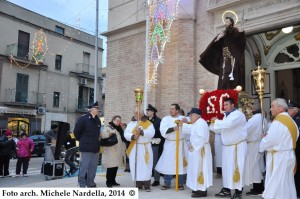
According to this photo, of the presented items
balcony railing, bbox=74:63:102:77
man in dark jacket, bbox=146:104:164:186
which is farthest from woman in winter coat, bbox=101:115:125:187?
balcony railing, bbox=74:63:102:77

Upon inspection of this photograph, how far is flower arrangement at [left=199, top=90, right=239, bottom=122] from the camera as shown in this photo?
8461 mm

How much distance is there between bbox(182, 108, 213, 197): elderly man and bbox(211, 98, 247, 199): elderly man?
31 centimetres

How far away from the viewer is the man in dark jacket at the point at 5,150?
12.1m

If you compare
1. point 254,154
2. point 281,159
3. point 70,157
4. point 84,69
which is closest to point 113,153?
point 254,154

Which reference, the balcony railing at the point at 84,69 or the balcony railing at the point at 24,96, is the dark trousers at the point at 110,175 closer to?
the balcony railing at the point at 24,96

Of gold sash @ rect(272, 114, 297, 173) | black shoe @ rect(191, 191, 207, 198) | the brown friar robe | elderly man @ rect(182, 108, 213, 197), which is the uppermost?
the brown friar robe

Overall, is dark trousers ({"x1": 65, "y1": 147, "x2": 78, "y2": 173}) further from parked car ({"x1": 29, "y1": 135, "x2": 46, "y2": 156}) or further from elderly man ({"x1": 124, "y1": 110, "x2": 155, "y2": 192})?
parked car ({"x1": 29, "y1": 135, "x2": 46, "y2": 156})

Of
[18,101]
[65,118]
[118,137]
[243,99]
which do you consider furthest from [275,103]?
[65,118]

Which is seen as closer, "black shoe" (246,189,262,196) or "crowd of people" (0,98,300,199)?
"crowd of people" (0,98,300,199)

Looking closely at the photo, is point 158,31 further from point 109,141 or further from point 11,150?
point 11,150

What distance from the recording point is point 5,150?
1219cm

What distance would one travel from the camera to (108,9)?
14.1 metres

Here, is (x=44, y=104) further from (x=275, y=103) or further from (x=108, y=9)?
(x=275, y=103)

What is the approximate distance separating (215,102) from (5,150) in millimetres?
7560
